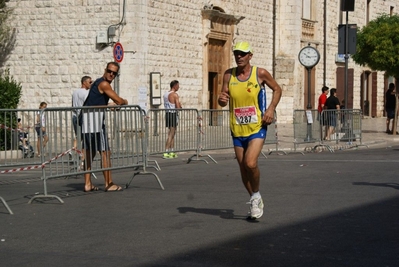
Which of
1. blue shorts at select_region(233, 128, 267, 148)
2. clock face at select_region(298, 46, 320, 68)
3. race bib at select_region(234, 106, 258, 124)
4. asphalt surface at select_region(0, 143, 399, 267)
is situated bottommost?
asphalt surface at select_region(0, 143, 399, 267)

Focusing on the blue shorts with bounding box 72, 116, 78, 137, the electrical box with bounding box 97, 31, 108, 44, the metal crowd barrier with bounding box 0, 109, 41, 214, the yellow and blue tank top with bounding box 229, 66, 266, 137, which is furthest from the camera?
the electrical box with bounding box 97, 31, 108, 44

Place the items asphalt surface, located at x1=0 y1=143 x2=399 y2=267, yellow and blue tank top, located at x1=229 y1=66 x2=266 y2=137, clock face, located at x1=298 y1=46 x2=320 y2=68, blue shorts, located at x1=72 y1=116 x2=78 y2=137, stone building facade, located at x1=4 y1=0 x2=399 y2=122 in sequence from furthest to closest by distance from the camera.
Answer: stone building facade, located at x1=4 y1=0 x2=399 y2=122 → clock face, located at x1=298 y1=46 x2=320 y2=68 → blue shorts, located at x1=72 y1=116 x2=78 y2=137 → yellow and blue tank top, located at x1=229 y1=66 x2=266 y2=137 → asphalt surface, located at x1=0 y1=143 x2=399 y2=267

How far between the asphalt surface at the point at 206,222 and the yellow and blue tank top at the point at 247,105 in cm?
98

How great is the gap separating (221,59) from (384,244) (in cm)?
2648

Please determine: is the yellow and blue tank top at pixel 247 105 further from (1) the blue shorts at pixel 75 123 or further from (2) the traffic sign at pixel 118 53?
(2) the traffic sign at pixel 118 53

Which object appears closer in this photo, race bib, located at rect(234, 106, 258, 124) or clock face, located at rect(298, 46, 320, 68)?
race bib, located at rect(234, 106, 258, 124)

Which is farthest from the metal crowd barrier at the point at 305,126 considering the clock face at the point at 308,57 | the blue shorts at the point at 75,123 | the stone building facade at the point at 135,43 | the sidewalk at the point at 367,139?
the blue shorts at the point at 75,123

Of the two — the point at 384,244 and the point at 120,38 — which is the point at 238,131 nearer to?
the point at 384,244

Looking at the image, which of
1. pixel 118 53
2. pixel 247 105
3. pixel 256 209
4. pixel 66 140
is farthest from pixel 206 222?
pixel 118 53

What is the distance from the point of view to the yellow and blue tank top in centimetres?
1012

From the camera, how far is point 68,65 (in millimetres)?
29188

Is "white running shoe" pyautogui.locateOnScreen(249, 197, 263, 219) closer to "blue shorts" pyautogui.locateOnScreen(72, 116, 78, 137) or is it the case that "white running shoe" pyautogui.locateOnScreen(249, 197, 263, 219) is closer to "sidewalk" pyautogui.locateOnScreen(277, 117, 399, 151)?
"blue shorts" pyautogui.locateOnScreen(72, 116, 78, 137)

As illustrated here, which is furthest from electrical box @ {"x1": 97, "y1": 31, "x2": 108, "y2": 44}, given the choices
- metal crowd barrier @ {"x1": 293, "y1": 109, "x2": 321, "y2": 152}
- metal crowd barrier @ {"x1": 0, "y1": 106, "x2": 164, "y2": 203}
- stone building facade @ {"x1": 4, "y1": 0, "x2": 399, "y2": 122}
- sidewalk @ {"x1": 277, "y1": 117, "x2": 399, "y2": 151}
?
metal crowd barrier @ {"x1": 0, "y1": 106, "x2": 164, "y2": 203}

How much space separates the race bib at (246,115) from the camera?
33.2 feet
